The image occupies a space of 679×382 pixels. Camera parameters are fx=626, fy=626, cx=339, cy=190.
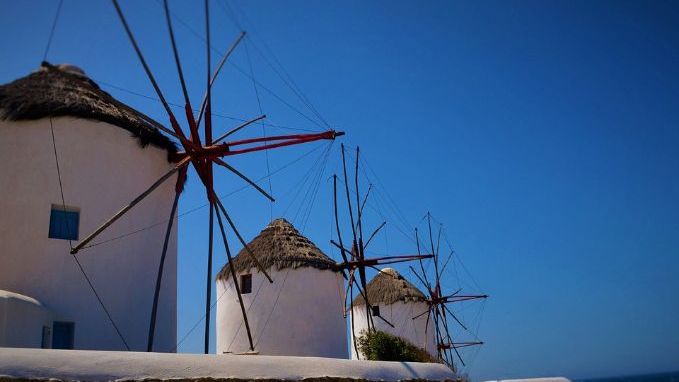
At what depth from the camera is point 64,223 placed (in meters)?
11.1

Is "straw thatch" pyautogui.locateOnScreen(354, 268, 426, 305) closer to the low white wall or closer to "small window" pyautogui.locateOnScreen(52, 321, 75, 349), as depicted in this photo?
"small window" pyautogui.locateOnScreen(52, 321, 75, 349)

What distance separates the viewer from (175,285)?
1307 centimetres

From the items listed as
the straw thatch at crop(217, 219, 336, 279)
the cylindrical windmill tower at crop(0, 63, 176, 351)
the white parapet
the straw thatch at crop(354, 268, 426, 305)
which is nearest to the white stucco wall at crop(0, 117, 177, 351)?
the cylindrical windmill tower at crop(0, 63, 176, 351)

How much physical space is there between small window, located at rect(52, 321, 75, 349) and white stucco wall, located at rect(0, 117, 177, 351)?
111 mm

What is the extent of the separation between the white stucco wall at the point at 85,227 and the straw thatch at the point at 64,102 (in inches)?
6.0

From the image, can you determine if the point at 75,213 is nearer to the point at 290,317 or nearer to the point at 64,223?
the point at 64,223

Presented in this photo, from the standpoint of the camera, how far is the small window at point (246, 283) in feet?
60.0

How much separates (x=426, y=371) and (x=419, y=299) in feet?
46.7

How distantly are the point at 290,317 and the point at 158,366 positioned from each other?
33.1ft

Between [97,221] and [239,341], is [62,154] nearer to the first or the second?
[97,221]

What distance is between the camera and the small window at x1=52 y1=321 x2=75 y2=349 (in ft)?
34.5

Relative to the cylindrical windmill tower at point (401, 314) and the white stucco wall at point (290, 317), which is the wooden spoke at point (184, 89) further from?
the cylindrical windmill tower at point (401, 314)

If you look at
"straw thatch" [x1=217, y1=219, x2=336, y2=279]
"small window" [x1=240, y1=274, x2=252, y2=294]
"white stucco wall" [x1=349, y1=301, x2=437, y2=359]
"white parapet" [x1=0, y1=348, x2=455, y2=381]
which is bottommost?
"white parapet" [x1=0, y1=348, x2=455, y2=381]

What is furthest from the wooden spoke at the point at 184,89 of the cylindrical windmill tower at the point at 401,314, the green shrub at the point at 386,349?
the cylindrical windmill tower at the point at 401,314
